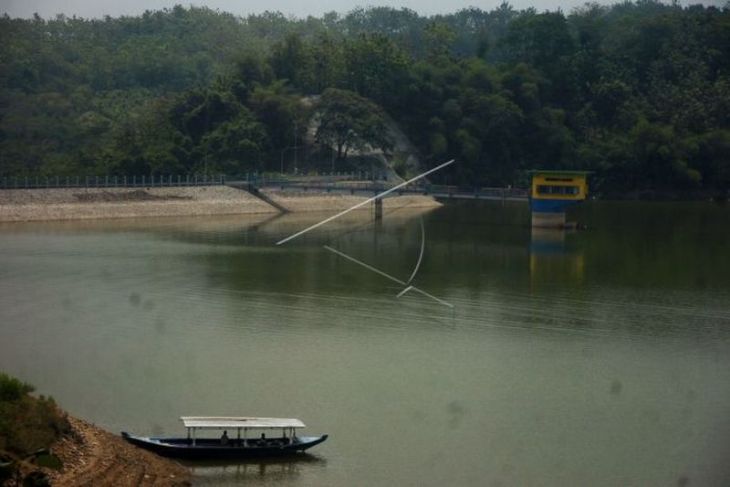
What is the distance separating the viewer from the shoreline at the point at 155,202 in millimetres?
61750

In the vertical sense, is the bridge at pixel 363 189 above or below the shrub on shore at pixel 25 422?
above

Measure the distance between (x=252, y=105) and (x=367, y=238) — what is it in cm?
3120

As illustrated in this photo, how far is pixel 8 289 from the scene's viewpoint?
3756cm

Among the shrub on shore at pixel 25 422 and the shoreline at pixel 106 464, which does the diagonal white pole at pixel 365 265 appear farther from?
the shrub on shore at pixel 25 422

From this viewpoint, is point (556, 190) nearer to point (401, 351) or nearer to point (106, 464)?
point (401, 351)

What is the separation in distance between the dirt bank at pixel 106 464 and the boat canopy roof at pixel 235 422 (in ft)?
2.95

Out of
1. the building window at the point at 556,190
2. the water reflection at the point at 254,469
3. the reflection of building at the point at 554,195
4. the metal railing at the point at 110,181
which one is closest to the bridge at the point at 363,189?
the metal railing at the point at 110,181

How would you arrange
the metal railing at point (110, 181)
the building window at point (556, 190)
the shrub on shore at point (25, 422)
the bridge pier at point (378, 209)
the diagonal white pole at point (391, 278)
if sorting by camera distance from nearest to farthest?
the shrub on shore at point (25, 422)
the diagonal white pole at point (391, 278)
the building window at point (556, 190)
the metal railing at point (110, 181)
the bridge pier at point (378, 209)

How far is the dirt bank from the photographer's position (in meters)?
18.2

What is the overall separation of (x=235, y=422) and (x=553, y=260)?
29.9 m

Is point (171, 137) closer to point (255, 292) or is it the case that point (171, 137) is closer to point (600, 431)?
point (255, 292)

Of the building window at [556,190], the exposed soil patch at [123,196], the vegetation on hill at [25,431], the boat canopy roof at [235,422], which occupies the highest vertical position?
the building window at [556,190]

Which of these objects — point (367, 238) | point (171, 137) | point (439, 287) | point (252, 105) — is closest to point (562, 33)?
point (252, 105)

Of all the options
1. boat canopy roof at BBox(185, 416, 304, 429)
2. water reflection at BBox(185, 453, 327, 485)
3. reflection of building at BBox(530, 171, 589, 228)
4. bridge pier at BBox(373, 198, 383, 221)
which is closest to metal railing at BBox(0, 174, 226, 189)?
bridge pier at BBox(373, 198, 383, 221)
